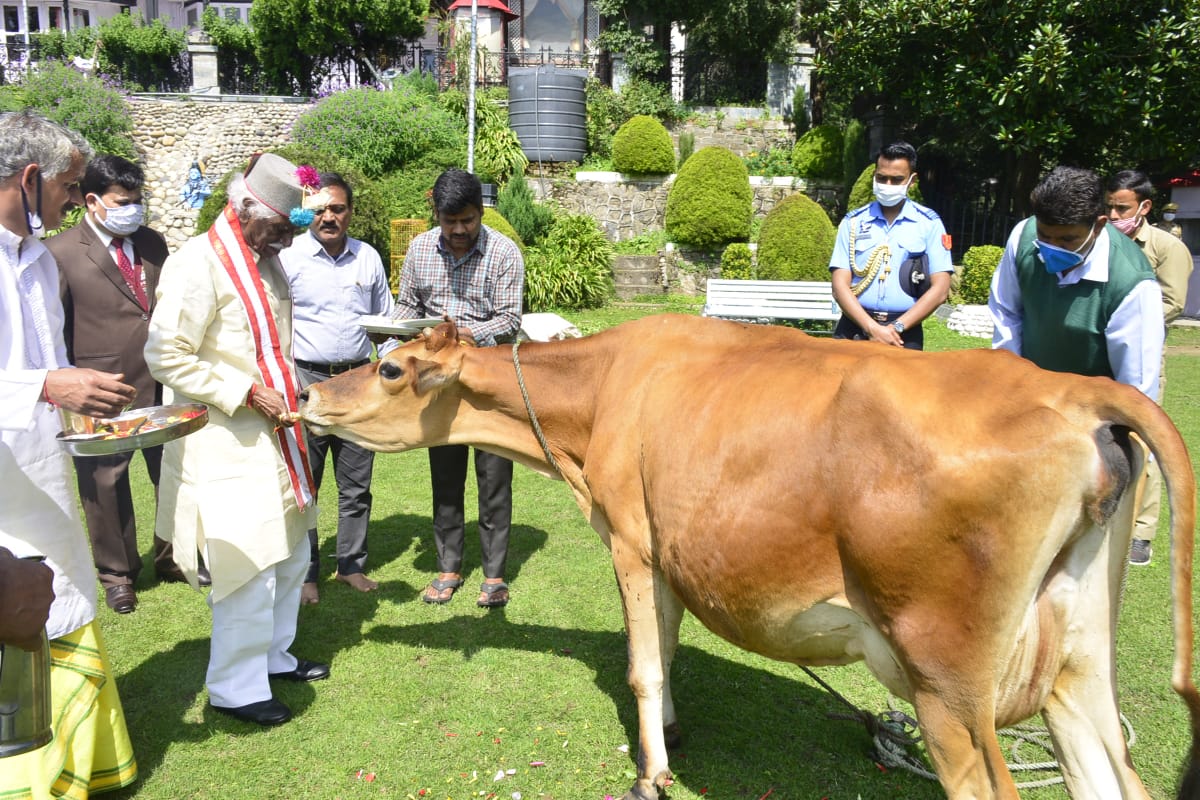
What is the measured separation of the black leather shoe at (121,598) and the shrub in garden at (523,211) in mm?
15381

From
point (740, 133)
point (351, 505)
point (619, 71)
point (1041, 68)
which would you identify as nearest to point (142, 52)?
point (619, 71)

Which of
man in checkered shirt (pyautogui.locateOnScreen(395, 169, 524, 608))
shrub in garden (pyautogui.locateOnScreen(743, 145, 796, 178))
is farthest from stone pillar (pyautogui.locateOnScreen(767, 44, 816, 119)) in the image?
man in checkered shirt (pyautogui.locateOnScreen(395, 169, 524, 608))

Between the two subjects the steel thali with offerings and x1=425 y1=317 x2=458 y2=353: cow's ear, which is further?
x1=425 y1=317 x2=458 y2=353: cow's ear

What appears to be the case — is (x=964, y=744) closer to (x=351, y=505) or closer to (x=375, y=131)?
(x=351, y=505)

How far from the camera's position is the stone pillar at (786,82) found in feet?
80.5

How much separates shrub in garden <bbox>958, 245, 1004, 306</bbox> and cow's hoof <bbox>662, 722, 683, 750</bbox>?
15171mm

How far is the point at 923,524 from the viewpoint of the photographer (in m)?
2.66

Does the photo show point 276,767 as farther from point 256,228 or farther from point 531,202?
point 531,202

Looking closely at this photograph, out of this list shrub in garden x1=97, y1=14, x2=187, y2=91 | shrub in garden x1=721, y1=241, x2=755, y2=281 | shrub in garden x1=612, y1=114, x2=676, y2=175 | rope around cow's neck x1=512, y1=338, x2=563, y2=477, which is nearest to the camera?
rope around cow's neck x1=512, y1=338, x2=563, y2=477

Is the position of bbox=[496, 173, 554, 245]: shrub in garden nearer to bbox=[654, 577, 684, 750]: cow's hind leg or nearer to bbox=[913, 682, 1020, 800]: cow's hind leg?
bbox=[654, 577, 684, 750]: cow's hind leg

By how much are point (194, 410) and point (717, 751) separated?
2763mm

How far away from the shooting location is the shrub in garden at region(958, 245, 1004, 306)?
17406mm

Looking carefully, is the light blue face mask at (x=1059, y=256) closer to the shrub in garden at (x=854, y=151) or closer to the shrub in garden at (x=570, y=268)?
the shrub in garden at (x=570, y=268)

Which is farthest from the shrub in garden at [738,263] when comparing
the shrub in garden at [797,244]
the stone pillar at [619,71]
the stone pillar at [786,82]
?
the stone pillar at [619,71]
